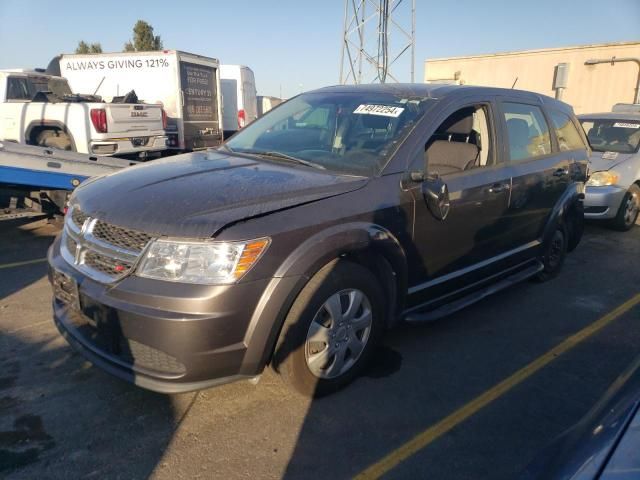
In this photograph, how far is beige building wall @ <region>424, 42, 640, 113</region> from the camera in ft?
53.2

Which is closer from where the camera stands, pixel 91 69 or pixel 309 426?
pixel 309 426

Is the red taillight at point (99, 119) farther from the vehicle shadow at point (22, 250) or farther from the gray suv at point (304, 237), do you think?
the gray suv at point (304, 237)

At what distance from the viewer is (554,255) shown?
5062mm

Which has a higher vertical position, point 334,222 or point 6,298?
point 334,222

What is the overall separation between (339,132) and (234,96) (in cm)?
1198

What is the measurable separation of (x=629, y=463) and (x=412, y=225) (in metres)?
1.98

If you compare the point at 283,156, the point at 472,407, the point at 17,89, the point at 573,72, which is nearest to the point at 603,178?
the point at 472,407

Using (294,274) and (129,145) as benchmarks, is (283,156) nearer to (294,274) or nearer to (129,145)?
(294,274)

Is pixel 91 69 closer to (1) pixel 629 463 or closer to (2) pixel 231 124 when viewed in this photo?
(2) pixel 231 124

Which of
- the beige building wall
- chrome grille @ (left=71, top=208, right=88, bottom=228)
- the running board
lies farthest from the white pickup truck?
the beige building wall

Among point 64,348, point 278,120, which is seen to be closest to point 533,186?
point 278,120

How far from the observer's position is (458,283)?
362cm

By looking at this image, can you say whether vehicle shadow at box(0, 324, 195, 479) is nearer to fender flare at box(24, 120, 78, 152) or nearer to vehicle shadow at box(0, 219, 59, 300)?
vehicle shadow at box(0, 219, 59, 300)

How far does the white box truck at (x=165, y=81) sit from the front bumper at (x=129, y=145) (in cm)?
116
